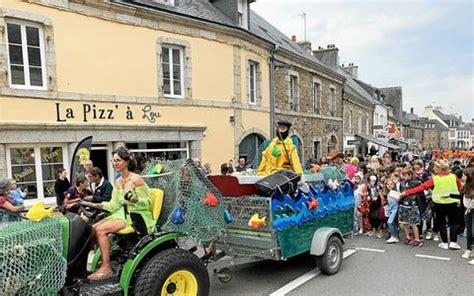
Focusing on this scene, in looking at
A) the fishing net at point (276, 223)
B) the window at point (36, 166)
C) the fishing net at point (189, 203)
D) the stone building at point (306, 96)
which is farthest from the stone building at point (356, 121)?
the fishing net at point (189, 203)

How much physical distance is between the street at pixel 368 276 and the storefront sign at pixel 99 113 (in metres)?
5.42

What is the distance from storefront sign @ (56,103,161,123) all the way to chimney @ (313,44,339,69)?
18786mm

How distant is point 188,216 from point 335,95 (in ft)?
62.5

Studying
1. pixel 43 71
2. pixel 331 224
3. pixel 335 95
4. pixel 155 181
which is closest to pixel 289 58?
pixel 335 95

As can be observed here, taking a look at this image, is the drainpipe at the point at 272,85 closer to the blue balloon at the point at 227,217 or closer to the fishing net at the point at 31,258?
the blue balloon at the point at 227,217

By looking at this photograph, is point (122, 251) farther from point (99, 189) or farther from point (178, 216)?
point (99, 189)

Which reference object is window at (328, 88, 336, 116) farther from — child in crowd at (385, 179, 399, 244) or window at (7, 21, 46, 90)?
window at (7, 21, 46, 90)

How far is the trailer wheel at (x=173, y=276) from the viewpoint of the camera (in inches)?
127

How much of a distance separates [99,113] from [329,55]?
20.8m

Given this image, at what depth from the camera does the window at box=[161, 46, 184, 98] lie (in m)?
10.4

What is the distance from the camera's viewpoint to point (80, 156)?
25.2 ft

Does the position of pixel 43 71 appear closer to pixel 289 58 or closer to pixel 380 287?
pixel 380 287

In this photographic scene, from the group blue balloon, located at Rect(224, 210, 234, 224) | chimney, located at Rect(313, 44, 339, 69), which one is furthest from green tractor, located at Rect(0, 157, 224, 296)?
chimney, located at Rect(313, 44, 339, 69)

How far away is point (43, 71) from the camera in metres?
8.05
